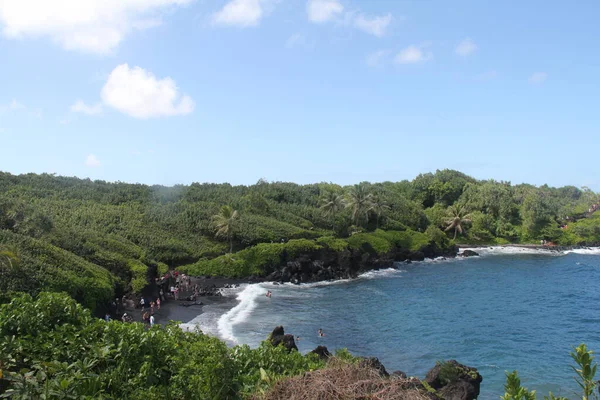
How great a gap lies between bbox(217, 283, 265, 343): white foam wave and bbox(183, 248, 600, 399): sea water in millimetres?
98

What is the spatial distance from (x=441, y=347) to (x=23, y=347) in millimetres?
29407

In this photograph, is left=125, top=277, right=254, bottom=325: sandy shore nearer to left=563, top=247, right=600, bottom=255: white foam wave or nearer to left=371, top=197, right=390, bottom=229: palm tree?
left=371, top=197, right=390, bottom=229: palm tree

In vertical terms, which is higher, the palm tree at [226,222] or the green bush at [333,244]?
the palm tree at [226,222]

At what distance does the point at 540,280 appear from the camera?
61.6 m

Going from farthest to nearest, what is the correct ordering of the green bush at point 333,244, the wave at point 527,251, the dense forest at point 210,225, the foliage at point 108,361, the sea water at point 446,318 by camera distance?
the wave at point 527,251, the green bush at point 333,244, the dense forest at point 210,225, the sea water at point 446,318, the foliage at point 108,361

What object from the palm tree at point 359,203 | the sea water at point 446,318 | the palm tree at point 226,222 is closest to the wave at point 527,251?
the sea water at point 446,318

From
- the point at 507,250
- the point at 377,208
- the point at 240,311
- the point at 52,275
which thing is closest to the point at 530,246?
the point at 507,250

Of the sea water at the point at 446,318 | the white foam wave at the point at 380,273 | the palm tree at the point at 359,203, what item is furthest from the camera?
the palm tree at the point at 359,203

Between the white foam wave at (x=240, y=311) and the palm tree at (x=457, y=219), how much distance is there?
2351 inches

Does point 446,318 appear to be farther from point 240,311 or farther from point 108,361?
point 108,361

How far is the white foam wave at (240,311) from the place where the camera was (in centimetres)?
3681

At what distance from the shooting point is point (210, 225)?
70.3m

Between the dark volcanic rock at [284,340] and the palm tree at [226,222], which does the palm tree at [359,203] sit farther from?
the dark volcanic rock at [284,340]

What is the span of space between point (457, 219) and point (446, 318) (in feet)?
201
